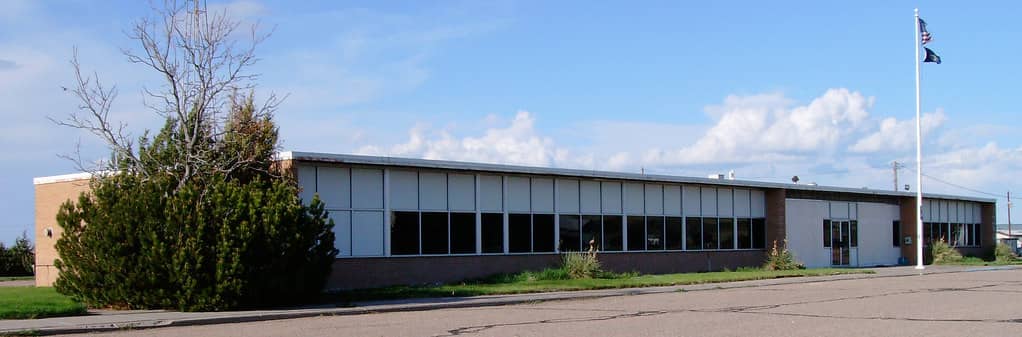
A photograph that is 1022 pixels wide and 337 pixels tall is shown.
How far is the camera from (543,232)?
107 ft

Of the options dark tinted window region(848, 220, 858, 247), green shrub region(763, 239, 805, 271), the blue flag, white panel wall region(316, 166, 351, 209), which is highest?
the blue flag

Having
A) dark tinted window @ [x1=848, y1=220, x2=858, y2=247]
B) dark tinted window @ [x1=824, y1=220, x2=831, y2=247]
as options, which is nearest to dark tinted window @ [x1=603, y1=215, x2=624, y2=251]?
dark tinted window @ [x1=824, y1=220, x2=831, y2=247]

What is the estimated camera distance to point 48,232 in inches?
1138

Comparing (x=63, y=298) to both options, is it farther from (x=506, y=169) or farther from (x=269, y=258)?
(x=506, y=169)

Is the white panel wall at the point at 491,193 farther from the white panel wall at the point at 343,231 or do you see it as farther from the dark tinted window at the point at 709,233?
the dark tinted window at the point at 709,233

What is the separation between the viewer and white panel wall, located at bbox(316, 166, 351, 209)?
26703 mm

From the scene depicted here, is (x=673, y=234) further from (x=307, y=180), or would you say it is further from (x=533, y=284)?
(x=307, y=180)

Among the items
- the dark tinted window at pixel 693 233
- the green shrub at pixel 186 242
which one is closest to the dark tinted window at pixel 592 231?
the dark tinted window at pixel 693 233

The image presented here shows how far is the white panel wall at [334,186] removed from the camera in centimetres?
2670

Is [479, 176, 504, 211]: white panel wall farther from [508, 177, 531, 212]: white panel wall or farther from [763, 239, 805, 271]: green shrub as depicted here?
[763, 239, 805, 271]: green shrub

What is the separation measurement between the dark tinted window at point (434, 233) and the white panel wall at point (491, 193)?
60.4 inches

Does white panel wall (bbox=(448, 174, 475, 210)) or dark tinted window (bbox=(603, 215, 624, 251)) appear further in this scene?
dark tinted window (bbox=(603, 215, 624, 251))

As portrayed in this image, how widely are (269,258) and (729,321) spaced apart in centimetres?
916

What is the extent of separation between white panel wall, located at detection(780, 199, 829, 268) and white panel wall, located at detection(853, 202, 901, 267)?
325 cm
